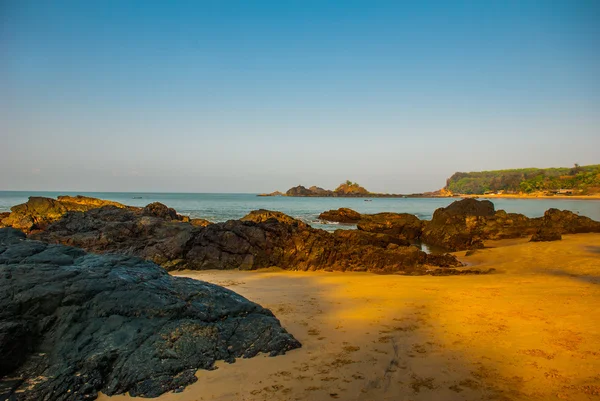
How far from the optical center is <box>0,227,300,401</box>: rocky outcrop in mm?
3504

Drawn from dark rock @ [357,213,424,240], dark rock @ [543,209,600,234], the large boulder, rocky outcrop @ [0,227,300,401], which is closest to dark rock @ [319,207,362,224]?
dark rock @ [357,213,424,240]

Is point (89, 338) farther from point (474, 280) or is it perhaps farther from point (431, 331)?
point (474, 280)

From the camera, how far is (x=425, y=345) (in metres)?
4.79

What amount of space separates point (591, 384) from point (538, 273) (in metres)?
8.19

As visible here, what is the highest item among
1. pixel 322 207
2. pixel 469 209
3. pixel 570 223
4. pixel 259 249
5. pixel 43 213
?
pixel 43 213

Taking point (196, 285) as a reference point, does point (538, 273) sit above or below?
below

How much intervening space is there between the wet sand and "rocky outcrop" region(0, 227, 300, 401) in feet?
0.87

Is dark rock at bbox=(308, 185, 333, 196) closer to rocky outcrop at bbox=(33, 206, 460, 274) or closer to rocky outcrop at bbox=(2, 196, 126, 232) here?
rocky outcrop at bbox=(2, 196, 126, 232)

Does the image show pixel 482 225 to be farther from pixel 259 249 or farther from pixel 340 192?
pixel 340 192

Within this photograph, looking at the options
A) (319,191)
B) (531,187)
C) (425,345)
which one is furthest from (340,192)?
(425,345)

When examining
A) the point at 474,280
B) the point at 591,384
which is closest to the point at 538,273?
the point at 474,280

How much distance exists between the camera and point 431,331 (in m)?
5.33

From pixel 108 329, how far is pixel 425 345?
384 cm

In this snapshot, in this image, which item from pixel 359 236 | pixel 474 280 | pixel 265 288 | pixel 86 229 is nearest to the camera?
pixel 265 288
